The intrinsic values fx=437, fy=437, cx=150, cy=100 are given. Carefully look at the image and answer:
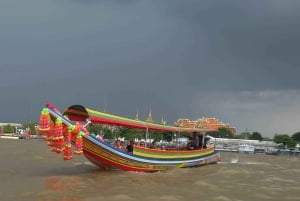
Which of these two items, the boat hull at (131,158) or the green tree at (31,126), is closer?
the boat hull at (131,158)

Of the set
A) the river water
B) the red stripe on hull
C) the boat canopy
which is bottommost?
the river water

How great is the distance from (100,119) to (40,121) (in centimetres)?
329

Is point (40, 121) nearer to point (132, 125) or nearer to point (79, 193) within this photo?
point (79, 193)

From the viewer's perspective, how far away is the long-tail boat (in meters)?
18.4

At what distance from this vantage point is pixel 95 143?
68.7 ft

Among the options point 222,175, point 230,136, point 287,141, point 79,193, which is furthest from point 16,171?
point 230,136

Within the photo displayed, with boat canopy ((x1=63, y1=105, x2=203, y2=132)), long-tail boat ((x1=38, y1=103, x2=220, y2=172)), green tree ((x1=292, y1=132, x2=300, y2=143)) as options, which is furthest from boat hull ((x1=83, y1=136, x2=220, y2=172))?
green tree ((x1=292, y1=132, x2=300, y2=143))

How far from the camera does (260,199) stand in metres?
17.2

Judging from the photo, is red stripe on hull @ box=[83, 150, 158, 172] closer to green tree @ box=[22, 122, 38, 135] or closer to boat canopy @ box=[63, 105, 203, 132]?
boat canopy @ box=[63, 105, 203, 132]

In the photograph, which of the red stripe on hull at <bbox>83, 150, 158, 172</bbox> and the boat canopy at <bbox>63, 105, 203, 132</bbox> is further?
the red stripe on hull at <bbox>83, 150, 158, 172</bbox>

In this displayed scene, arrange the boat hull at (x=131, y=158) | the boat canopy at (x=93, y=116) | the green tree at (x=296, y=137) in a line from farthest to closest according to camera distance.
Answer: the green tree at (x=296, y=137) < the boat hull at (x=131, y=158) < the boat canopy at (x=93, y=116)

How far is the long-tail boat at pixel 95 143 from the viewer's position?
60.4 ft

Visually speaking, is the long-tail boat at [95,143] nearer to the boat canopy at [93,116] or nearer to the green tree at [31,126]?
the boat canopy at [93,116]

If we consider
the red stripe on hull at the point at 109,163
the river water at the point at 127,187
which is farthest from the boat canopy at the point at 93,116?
the river water at the point at 127,187
